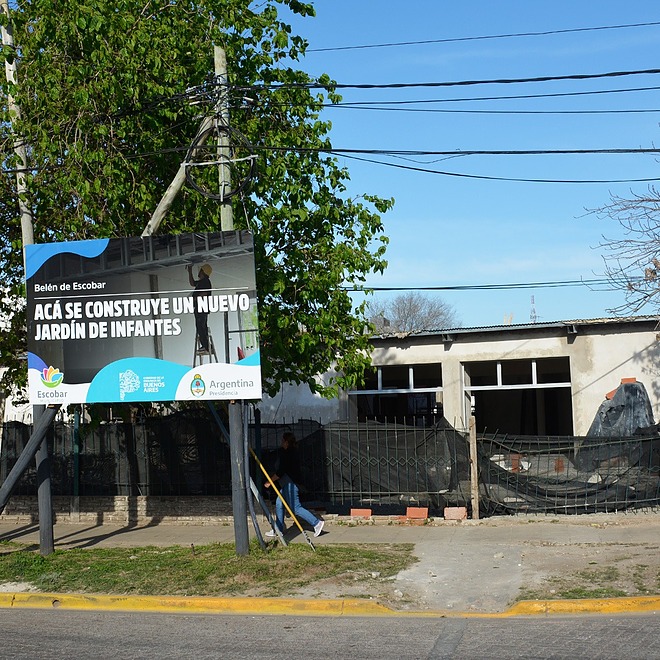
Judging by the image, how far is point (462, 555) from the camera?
12656mm

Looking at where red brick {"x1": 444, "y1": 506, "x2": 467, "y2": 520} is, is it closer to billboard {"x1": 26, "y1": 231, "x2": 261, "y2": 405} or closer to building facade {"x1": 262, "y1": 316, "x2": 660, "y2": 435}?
billboard {"x1": 26, "y1": 231, "x2": 261, "y2": 405}

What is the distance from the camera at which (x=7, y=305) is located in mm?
17094

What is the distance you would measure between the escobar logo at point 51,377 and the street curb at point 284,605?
319 centimetres

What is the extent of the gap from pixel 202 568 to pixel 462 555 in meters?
3.58

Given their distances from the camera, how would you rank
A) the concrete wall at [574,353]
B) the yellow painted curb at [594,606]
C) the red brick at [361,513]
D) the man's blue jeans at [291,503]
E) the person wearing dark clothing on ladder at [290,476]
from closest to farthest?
the yellow painted curb at [594,606] < the man's blue jeans at [291,503] < the person wearing dark clothing on ladder at [290,476] < the red brick at [361,513] < the concrete wall at [574,353]

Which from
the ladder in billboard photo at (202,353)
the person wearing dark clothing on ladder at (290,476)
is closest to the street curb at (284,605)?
the ladder in billboard photo at (202,353)

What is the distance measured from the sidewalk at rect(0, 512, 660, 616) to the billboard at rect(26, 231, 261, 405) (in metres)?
3.01

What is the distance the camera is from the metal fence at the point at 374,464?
15414 millimetres

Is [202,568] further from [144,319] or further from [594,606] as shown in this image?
[594,606]

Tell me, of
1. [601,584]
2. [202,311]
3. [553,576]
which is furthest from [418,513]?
[202,311]

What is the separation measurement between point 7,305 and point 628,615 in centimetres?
1239

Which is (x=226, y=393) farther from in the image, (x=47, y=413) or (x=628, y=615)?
(x=628, y=615)

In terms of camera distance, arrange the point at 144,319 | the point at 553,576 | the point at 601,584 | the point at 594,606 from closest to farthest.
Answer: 1. the point at 594,606
2. the point at 601,584
3. the point at 553,576
4. the point at 144,319

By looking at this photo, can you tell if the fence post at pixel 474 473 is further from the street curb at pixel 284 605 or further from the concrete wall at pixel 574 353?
the concrete wall at pixel 574 353
